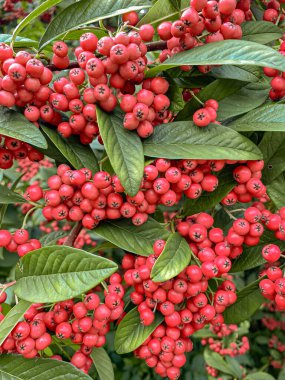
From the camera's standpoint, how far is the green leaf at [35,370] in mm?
1381

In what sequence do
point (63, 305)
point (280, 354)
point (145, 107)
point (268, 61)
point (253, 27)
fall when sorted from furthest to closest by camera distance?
1. point (280, 354)
2. point (253, 27)
3. point (63, 305)
4. point (145, 107)
5. point (268, 61)

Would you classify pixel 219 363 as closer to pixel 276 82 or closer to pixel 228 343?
pixel 228 343

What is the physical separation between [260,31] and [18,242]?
1.20 meters

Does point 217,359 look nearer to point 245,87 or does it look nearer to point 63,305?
point 63,305

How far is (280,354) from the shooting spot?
3594 millimetres

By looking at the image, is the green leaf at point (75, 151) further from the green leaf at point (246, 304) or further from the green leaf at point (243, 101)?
the green leaf at point (246, 304)

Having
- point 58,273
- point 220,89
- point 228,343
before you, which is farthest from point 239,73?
point 228,343

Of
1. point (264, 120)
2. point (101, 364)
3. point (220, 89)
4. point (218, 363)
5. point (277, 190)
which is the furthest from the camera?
point (218, 363)

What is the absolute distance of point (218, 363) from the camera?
2.93 meters

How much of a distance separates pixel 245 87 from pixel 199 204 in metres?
0.47

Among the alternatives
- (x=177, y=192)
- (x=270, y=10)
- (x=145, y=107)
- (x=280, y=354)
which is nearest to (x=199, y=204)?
(x=177, y=192)

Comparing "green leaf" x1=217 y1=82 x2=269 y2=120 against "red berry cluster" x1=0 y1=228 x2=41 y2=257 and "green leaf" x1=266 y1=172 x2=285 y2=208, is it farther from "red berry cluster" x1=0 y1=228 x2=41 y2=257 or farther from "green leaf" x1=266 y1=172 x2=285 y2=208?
"red berry cluster" x1=0 y1=228 x2=41 y2=257

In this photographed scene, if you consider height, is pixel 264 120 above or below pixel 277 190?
above

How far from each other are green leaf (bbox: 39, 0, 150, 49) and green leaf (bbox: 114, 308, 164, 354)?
107cm
